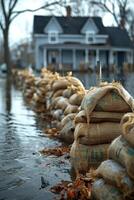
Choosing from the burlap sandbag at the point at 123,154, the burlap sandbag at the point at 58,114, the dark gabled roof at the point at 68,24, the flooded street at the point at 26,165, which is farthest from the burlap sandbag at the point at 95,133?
the dark gabled roof at the point at 68,24

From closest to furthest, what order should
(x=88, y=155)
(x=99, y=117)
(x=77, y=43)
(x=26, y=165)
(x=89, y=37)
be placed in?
(x=88, y=155) < (x=99, y=117) < (x=26, y=165) < (x=77, y=43) < (x=89, y=37)

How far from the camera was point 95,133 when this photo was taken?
651 cm

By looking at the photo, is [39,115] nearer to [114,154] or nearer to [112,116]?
[112,116]

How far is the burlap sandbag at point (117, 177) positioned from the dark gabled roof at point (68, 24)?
48782 millimetres

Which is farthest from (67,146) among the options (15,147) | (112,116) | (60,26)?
(60,26)

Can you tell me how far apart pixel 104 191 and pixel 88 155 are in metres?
1.55

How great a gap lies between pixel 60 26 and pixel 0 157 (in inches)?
1857

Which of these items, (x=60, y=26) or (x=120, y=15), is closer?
(x=60, y=26)

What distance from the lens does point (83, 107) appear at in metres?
6.64

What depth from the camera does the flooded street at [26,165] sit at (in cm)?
569

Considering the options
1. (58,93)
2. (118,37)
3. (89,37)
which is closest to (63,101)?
(58,93)

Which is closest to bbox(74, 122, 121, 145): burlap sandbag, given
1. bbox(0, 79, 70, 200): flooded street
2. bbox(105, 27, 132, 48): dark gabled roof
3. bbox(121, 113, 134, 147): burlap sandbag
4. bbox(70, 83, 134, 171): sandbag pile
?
bbox(70, 83, 134, 171): sandbag pile

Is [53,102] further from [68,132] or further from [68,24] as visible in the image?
[68,24]

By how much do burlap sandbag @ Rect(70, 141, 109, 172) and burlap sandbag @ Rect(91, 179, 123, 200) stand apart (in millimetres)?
1300
